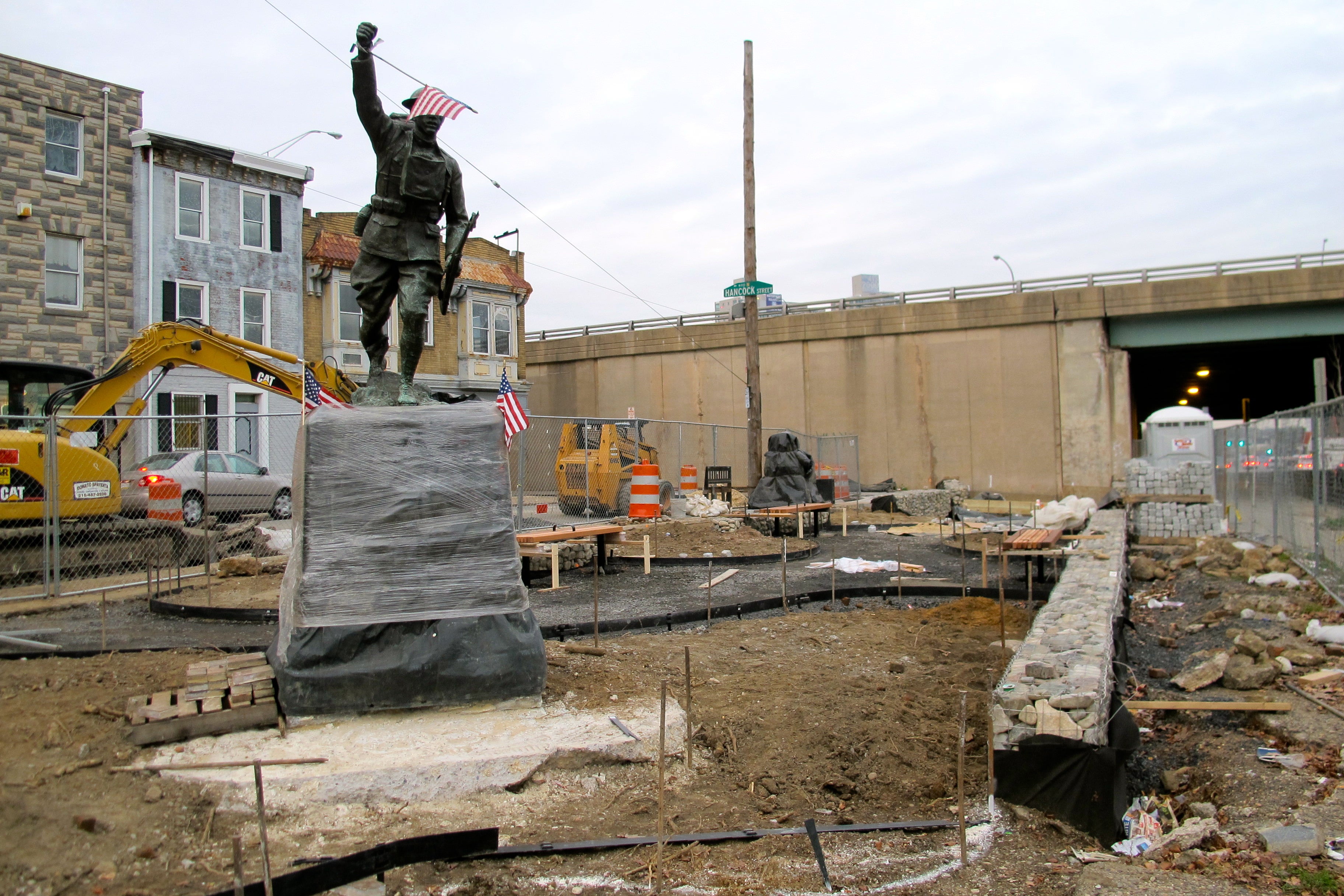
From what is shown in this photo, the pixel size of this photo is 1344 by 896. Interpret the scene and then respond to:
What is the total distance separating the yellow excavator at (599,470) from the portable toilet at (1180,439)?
14133 mm

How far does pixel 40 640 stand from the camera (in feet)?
25.2

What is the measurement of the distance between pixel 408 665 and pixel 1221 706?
16.9 ft

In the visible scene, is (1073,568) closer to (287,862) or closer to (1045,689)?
(1045,689)

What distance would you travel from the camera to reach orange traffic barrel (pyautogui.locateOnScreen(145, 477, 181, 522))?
12438 millimetres

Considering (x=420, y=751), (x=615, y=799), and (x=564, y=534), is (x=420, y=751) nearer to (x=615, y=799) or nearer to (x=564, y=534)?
(x=615, y=799)

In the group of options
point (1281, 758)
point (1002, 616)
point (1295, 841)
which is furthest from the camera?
point (1002, 616)

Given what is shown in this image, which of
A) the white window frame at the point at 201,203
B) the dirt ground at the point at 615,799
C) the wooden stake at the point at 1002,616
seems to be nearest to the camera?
the dirt ground at the point at 615,799

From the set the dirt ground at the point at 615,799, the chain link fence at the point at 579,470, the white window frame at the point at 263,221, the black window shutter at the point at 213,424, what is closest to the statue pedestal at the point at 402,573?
the dirt ground at the point at 615,799

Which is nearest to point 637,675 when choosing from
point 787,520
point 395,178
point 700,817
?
point 700,817

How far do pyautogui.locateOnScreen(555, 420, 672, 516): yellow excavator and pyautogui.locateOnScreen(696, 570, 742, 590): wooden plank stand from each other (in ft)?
13.9

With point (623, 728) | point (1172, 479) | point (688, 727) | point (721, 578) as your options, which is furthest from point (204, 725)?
point (1172, 479)

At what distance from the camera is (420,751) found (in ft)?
15.2

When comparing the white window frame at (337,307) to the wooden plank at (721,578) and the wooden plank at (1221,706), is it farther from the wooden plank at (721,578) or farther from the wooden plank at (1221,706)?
the wooden plank at (1221,706)

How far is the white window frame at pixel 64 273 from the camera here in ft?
67.2
